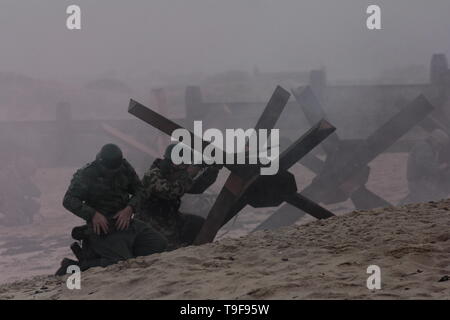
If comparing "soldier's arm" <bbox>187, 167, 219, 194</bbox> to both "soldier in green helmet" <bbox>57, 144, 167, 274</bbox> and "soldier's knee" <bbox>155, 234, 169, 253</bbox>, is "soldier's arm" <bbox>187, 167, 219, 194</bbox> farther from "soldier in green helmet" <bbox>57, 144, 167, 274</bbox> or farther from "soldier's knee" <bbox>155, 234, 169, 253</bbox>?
"soldier in green helmet" <bbox>57, 144, 167, 274</bbox>

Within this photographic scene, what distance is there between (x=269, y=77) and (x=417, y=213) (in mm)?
28454

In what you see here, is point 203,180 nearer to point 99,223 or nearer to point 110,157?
point 110,157

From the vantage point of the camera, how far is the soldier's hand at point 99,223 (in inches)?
240

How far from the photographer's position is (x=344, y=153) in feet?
32.6

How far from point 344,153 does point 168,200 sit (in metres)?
3.77

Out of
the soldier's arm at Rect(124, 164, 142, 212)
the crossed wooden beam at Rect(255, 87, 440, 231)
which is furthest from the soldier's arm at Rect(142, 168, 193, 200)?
the crossed wooden beam at Rect(255, 87, 440, 231)

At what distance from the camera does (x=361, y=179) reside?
1016 centimetres

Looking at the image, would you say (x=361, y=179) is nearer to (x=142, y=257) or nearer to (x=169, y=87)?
(x=142, y=257)

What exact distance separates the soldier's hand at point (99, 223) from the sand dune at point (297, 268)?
425 mm

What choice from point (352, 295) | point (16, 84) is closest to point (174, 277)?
point (352, 295)

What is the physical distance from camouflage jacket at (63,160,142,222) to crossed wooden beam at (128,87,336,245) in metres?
0.70

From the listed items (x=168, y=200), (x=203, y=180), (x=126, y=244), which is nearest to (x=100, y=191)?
(x=126, y=244)

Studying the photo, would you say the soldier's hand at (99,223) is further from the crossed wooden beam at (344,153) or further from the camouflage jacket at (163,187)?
the crossed wooden beam at (344,153)
